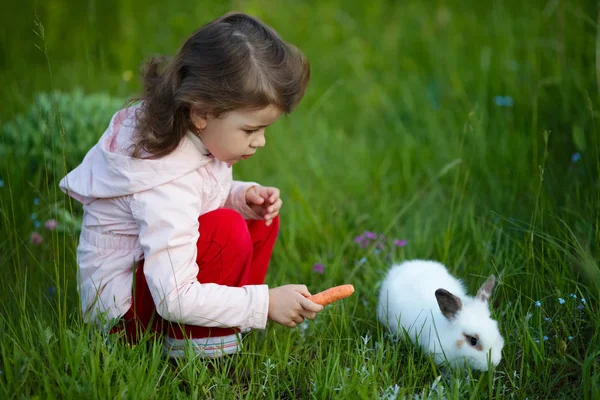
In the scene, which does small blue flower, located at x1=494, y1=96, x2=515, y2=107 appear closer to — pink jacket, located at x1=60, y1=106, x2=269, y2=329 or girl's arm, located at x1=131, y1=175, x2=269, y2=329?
pink jacket, located at x1=60, y1=106, x2=269, y2=329

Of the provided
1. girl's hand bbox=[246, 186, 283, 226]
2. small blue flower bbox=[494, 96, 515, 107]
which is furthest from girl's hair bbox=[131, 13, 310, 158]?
small blue flower bbox=[494, 96, 515, 107]

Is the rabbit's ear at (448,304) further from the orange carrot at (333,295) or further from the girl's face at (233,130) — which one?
the girl's face at (233,130)

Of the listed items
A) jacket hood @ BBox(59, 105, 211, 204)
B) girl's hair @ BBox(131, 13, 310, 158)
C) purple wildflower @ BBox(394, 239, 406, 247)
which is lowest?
purple wildflower @ BBox(394, 239, 406, 247)

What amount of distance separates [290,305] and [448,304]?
532 millimetres

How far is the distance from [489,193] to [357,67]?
181 centimetres

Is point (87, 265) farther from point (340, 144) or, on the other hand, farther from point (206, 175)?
point (340, 144)

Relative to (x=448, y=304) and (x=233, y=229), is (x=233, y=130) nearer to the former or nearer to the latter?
(x=233, y=229)

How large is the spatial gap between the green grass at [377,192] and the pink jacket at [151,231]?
12cm

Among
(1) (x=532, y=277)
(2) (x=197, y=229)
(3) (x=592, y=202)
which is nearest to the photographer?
(2) (x=197, y=229)

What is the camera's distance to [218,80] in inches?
82.1

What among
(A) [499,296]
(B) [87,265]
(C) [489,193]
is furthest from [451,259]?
(B) [87,265]

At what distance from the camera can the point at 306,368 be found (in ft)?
7.14

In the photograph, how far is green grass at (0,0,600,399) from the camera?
2088 mm

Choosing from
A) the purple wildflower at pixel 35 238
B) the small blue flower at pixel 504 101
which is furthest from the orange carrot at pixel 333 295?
the small blue flower at pixel 504 101
